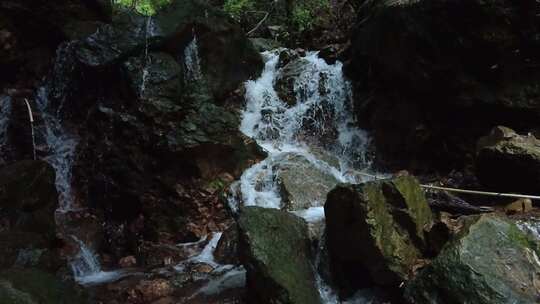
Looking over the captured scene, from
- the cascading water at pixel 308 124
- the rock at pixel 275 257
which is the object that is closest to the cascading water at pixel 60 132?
the cascading water at pixel 308 124

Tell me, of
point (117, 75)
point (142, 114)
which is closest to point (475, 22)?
point (142, 114)

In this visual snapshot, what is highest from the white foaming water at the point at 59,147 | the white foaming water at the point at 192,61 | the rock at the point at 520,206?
the white foaming water at the point at 192,61

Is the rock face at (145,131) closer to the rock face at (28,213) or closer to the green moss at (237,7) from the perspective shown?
the rock face at (28,213)

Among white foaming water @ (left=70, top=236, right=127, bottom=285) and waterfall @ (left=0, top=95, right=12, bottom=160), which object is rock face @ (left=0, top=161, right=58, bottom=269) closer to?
white foaming water @ (left=70, top=236, right=127, bottom=285)

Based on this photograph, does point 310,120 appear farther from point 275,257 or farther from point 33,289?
point 33,289

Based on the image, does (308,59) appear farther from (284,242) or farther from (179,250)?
(284,242)

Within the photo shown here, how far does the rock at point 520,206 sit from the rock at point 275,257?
2339 millimetres

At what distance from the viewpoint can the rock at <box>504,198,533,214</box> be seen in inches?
197

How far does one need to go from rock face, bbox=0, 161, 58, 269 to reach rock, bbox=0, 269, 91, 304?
96 cm

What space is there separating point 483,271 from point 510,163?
2.02 m

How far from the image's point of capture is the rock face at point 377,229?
4.47 metres

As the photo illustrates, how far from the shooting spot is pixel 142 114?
26.2 ft

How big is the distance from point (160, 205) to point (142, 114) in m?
1.67

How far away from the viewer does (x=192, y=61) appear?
9.82 metres
